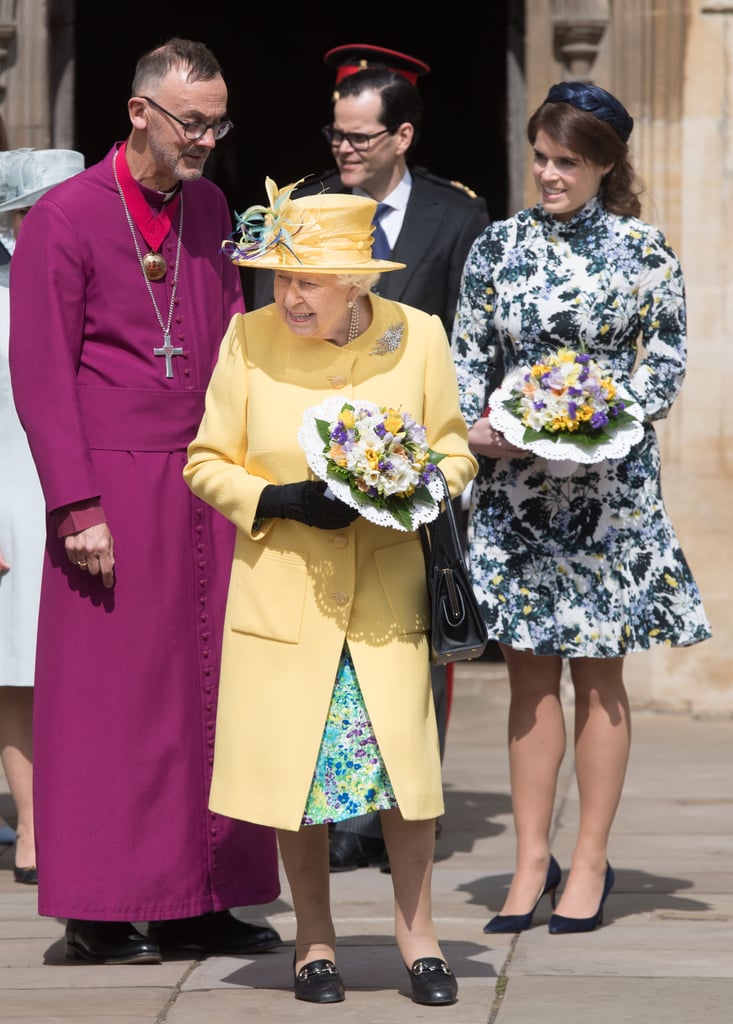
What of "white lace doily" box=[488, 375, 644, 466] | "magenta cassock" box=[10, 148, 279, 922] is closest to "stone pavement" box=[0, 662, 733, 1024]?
"magenta cassock" box=[10, 148, 279, 922]

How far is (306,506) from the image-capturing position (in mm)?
3764

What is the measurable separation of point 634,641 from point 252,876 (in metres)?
1.03

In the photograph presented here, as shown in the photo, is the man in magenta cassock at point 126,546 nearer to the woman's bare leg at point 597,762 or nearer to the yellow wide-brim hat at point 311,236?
the yellow wide-brim hat at point 311,236

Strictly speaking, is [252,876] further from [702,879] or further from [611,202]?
[611,202]

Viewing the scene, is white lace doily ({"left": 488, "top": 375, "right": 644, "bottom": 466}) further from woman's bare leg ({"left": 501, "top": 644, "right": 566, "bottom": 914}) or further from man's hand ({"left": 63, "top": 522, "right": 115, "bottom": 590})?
man's hand ({"left": 63, "top": 522, "right": 115, "bottom": 590})

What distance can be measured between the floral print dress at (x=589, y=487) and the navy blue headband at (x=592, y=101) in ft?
0.63

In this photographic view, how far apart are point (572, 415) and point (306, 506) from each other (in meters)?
0.86

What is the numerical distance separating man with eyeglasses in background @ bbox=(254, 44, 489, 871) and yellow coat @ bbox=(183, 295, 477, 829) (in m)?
1.45

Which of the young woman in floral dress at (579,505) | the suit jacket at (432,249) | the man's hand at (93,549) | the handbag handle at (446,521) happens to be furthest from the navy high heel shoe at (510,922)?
the suit jacket at (432,249)

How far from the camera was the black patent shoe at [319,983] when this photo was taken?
3.96 metres

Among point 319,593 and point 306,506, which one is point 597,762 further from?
point 306,506

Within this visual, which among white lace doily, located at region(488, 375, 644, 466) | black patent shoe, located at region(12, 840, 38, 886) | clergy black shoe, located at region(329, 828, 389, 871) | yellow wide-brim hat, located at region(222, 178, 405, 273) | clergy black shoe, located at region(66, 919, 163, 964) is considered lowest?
clergy black shoe, located at region(329, 828, 389, 871)

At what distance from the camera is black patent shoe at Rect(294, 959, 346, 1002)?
3957mm

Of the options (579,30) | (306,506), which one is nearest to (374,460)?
(306,506)
